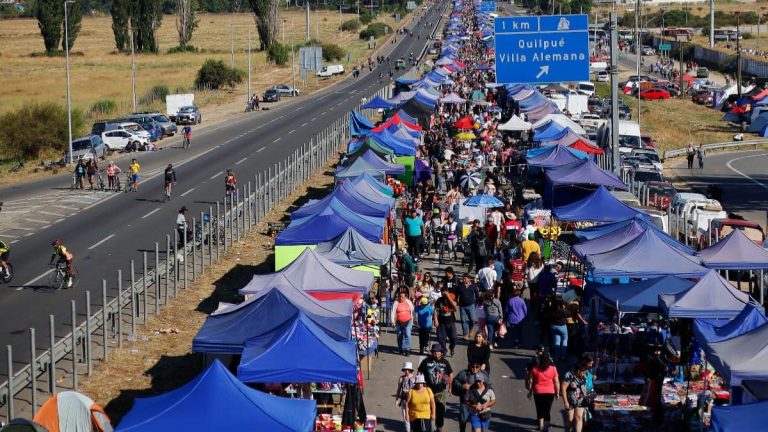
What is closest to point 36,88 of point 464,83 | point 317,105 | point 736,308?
point 317,105

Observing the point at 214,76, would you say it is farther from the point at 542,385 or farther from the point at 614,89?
the point at 542,385

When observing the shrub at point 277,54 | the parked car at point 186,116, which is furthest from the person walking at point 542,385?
the shrub at point 277,54

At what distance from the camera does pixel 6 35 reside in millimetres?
174500

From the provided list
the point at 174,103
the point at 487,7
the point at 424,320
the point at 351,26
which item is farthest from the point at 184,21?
the point at 424,320

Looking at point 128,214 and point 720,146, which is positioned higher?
point 128,214

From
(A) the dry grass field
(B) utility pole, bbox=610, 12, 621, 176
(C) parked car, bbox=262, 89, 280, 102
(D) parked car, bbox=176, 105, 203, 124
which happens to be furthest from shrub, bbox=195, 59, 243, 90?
(B) utility pole, bbox=610, 12, 621, 176

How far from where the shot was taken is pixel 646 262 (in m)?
21.8

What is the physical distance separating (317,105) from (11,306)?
5674cm

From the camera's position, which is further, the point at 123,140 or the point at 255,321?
the point at 123,140

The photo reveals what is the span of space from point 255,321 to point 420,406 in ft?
10.7

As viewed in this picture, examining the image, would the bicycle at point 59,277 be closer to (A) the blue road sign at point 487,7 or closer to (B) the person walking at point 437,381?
(B) the person walking at point 437,381

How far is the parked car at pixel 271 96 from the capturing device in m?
88.6

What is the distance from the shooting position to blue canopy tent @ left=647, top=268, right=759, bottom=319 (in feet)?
60.0

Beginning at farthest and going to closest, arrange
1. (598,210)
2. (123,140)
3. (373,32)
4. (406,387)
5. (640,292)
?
(373,32) → (123,140) → (598,210) → (640,292) → (406,387)
